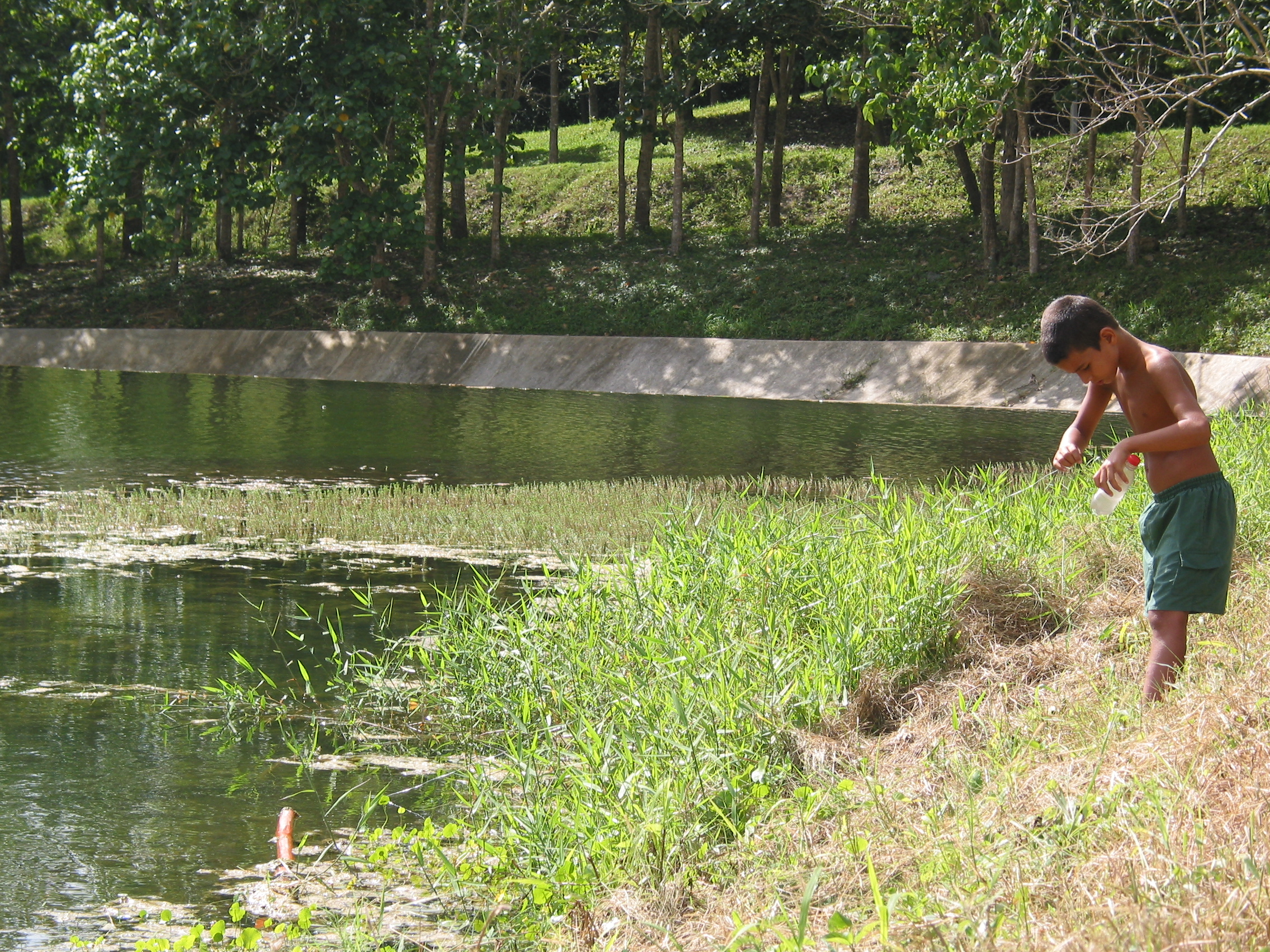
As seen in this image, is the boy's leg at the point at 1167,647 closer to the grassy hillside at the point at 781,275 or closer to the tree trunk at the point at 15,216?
the grassy hillside at the point at 781,275

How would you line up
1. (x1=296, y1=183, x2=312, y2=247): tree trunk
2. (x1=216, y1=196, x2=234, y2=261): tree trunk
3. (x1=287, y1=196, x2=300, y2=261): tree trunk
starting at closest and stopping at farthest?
(x1=216, y1=196, x2=234, y2=261): tree trunk
(x1=287, y1=196, x2=300, y2=261): tree trunk
(x1=296, y1=183, x2=312, y2=247): tree trunk

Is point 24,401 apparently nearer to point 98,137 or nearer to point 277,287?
point 98,137

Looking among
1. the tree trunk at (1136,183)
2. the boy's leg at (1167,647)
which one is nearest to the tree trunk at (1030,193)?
the tree trunk at (1136,183)

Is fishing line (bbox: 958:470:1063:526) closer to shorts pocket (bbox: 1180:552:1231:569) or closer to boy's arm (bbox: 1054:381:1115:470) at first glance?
boy's arm (bbox: 1054:381:1115:470)

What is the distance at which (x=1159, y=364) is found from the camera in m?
4.20

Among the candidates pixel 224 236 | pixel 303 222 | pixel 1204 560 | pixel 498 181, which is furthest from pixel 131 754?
pixel 303 222

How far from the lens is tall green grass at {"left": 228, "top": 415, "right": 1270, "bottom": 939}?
Answer: 12.7ft

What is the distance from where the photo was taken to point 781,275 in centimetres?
2642

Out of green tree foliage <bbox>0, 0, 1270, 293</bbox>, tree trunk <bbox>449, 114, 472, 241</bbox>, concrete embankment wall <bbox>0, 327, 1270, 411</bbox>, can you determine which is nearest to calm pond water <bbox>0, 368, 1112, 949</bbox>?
concrete embankment wall <bbox>0, 327, 1270, 411</bbox>

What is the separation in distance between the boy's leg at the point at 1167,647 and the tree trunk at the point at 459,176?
77.7ft

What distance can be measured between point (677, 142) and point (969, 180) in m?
6.91

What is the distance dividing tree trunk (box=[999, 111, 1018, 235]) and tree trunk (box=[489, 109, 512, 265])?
416 inches

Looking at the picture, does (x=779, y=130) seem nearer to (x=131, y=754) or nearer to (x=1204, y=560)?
(x=131, y=754)

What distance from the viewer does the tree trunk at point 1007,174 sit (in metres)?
24.2
